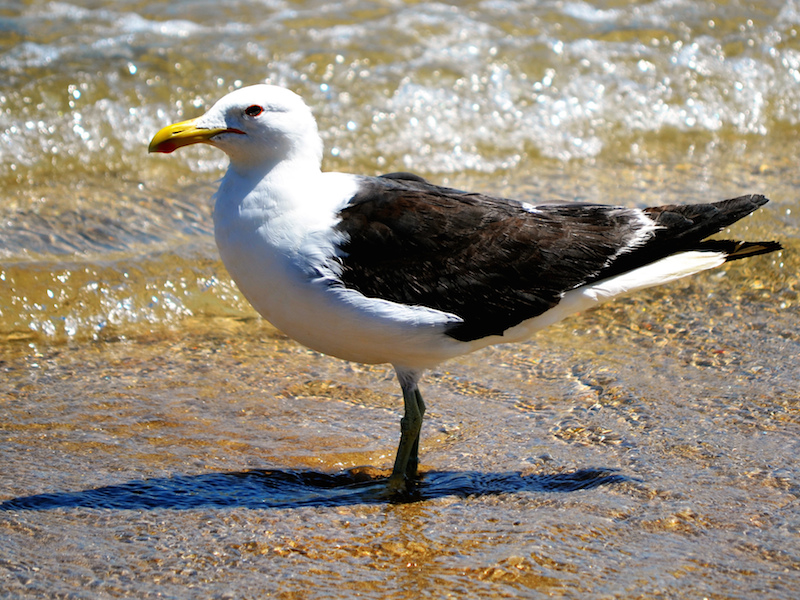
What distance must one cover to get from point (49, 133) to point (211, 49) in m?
2.02

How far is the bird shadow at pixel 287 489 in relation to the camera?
3850 mm

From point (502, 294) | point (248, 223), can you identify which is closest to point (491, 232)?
point (502, 294)

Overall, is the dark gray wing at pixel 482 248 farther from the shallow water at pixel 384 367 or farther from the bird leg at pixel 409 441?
the shallow water at pixel 384 367

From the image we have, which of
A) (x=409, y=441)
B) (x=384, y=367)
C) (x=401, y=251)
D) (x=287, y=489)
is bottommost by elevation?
(x=287, y=489)

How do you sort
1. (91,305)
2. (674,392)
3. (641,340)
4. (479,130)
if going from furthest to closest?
(479,130)
(91,305)
(641,340)
(674,392)

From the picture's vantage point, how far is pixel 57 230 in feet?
22.2

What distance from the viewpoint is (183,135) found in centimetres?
402

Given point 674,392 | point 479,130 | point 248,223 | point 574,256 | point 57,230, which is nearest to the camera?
point 248,223

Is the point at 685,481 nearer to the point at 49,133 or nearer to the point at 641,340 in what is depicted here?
the point at 641,340

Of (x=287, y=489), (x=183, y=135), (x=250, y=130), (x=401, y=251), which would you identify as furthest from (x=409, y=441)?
(x=183, y=135)

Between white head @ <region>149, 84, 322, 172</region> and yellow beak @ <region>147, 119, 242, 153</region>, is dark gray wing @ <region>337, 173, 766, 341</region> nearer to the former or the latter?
white head @ <region>149, 84, 322, 172</region>

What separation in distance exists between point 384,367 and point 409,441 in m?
1.22

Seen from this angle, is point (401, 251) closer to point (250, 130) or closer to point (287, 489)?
point (250, 130)

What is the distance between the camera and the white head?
13.2ft
